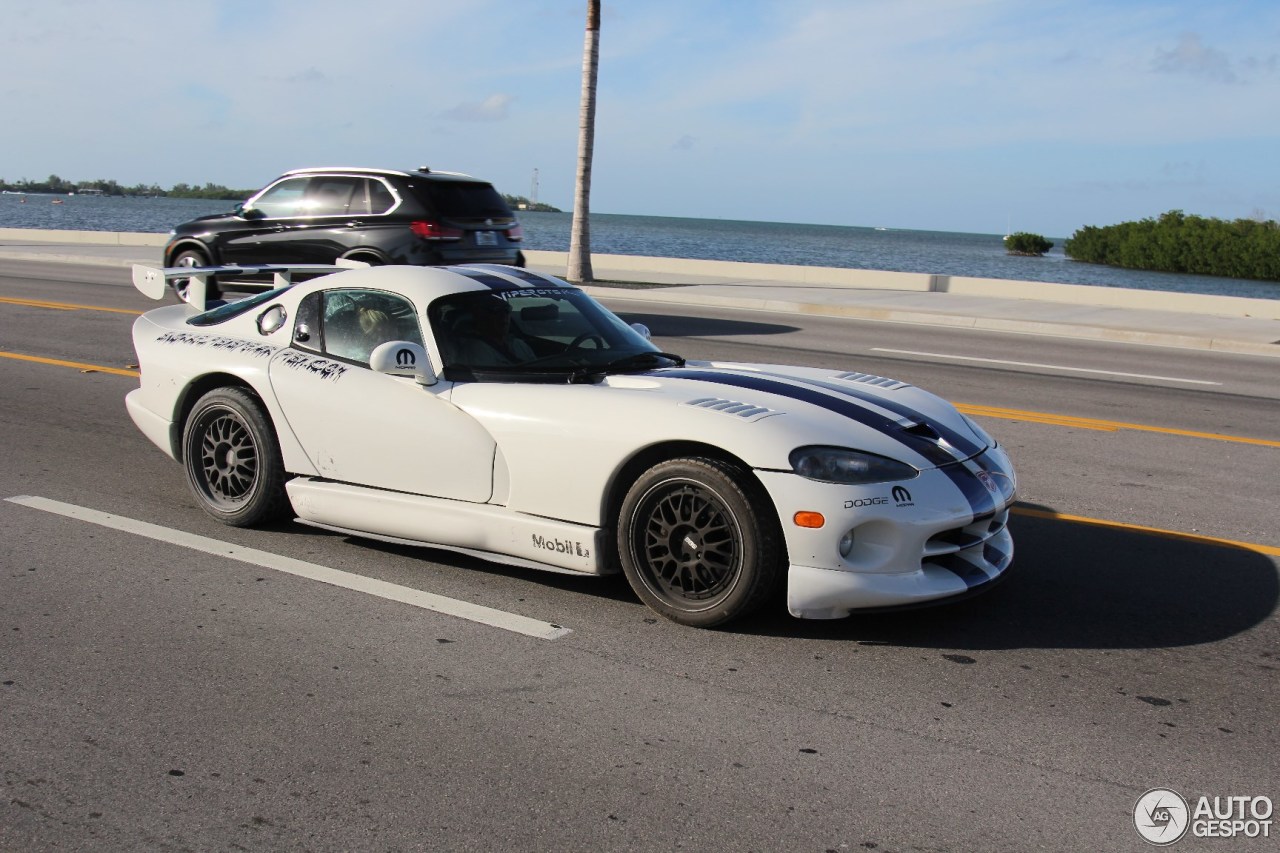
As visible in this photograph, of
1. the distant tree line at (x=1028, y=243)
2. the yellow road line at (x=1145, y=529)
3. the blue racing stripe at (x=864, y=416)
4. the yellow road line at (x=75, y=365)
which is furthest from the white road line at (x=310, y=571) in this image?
the distant tree line at (x=1028, y=243)

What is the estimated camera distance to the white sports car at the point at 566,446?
450cm

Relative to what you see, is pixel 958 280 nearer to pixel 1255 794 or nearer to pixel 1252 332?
pixel 1252 332

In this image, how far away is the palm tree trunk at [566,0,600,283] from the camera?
74.8 feet

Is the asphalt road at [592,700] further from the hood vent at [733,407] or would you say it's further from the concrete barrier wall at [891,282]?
the concrete barrier wall at [891,282]

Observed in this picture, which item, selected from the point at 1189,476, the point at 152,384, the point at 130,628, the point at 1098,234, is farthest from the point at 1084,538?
the point at 1098,234

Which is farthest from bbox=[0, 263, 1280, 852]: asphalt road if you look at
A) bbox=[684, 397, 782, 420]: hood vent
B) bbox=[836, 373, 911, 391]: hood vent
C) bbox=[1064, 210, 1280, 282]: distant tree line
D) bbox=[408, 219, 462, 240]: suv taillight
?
bbox=[1064, 210, 1280, 282]: distant tree line

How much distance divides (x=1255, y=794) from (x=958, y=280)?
75.7ft

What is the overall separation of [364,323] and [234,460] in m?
0.98

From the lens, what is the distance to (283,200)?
14.5 meters

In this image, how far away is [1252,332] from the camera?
17969mm

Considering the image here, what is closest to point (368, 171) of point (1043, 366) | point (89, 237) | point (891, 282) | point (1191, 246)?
point (1043, 366)

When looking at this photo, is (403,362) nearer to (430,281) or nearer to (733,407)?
(430,281)

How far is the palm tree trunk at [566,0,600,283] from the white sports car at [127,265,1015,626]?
17.2 metres

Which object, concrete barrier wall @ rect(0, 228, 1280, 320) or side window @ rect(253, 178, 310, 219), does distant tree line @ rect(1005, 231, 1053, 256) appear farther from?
side window @ rect(253, 178, 310, 219)
